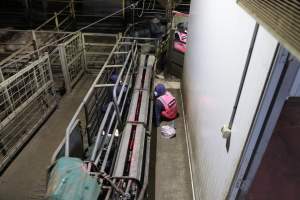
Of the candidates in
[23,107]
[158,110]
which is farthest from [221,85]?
[23,107]

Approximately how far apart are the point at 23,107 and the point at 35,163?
1.00 meters

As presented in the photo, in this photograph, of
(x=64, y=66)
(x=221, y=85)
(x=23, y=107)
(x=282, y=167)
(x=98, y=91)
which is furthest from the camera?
(x=64, y=66)

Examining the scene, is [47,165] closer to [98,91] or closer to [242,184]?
[98,91]

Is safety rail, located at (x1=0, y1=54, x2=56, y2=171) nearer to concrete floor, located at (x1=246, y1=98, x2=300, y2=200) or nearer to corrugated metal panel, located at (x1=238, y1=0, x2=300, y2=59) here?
concrete floor, located at (x1=246, y1=98, x2=300, y2=200)

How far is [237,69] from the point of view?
1.79 meters

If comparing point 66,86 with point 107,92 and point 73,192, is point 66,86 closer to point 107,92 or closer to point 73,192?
point 107,92

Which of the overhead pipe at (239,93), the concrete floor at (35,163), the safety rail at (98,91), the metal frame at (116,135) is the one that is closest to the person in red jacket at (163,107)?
the metal frame at (116,135)

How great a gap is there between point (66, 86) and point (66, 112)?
31.1 inches

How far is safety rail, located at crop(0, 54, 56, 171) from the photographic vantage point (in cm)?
375

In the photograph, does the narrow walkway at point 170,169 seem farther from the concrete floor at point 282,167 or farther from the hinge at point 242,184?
the hinge at point 242,184

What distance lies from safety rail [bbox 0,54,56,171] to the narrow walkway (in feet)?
6.88

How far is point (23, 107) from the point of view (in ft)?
13.4

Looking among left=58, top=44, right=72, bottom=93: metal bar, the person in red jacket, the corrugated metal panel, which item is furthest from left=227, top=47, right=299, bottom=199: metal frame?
left=58, top=44, right=72, bottom=93: metal bar

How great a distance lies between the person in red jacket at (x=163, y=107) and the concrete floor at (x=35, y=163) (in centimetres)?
166
